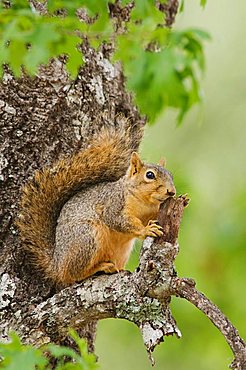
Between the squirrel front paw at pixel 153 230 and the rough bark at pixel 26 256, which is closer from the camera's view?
the rough bark at pixel 26 256

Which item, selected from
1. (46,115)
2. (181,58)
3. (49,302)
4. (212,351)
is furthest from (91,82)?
(212,351)

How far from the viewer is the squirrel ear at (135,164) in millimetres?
3484

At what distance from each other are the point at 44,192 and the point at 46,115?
283mm

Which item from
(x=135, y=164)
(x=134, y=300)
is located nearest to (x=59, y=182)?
(x=135, y=164)

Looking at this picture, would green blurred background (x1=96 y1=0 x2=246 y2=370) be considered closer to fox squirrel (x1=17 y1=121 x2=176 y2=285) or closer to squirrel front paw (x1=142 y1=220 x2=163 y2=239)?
fox squirrel (x1=17 y1=121 x2=176 y2=285)

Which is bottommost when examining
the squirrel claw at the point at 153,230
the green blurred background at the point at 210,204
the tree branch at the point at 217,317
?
the tree branch at the point at 217,317

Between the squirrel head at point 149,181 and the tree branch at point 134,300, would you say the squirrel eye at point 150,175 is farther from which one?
the tree branch at point 134,300

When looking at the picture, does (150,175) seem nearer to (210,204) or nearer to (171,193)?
(171,193)

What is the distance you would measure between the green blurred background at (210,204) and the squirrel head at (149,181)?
1.21 m

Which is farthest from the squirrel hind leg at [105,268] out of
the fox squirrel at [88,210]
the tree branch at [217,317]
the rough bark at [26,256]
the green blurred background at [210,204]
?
the green blurred background at [210,204]

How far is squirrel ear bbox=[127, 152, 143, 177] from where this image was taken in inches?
137

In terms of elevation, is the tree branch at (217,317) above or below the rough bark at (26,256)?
below

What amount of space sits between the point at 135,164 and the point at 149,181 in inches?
4.0

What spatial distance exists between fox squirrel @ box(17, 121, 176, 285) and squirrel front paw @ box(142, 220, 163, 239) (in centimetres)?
13
